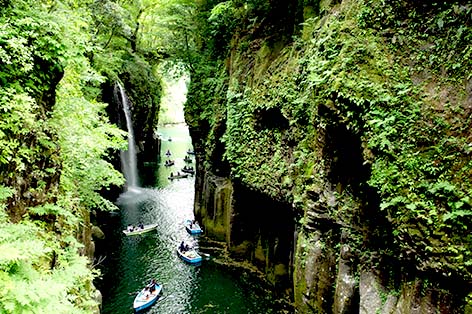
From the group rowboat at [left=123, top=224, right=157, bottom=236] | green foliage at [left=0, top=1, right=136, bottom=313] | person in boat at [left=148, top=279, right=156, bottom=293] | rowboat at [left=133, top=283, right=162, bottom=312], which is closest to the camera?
green foliage at [left=0, top=1, right=136, bottom=313]

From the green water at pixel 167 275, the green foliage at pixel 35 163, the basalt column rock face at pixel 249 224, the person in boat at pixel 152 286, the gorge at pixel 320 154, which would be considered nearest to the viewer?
the green foliage at pixel 35 163

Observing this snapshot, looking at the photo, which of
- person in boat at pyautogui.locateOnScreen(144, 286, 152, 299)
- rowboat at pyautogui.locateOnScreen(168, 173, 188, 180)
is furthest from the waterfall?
Answer: person in boat at pyautogui.locateOnScreen(144, 286, 152, 299)

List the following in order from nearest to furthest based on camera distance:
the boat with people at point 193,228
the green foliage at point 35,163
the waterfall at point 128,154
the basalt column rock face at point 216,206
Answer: the green foliage at point 35,163 < the basalt column rock face at point 216,206 < the boat with people at point 193,228 < the waterfall at point 128,154

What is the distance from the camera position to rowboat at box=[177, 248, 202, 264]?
779 inches

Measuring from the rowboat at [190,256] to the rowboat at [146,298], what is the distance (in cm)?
326

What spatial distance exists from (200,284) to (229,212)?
4.74 m

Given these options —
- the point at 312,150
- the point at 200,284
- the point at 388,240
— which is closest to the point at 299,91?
the point at 312,150

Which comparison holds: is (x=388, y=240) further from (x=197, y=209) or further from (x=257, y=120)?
(x=197, y=209)

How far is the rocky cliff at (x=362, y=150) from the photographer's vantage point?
24.0 feet

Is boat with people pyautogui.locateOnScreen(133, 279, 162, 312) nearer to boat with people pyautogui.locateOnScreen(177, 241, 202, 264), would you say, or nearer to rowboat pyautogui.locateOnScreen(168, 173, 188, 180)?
boat with people pyautogui.locateOnScreen(177, 241, 202, 264)

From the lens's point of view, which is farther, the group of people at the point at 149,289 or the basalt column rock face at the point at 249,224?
the basalt column rock face at the point at 249,224

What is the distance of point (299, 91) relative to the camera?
578 inches

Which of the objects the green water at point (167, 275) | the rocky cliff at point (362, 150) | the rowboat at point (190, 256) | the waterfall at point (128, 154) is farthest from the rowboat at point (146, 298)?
the waterfall at point (128, 154)

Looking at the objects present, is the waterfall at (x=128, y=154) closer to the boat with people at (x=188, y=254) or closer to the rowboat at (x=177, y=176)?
the rowboat at (x=177, y=176)
